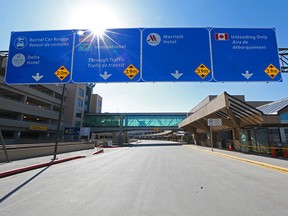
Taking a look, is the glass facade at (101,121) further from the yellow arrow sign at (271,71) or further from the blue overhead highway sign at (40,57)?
the yellow arrow sign at (271,71)

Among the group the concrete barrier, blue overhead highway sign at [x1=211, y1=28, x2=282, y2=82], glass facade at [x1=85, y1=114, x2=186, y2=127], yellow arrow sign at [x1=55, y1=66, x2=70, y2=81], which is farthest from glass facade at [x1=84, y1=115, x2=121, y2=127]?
blue overhead highway sign at [x1=211, y1=28, x2=282, y2=82]

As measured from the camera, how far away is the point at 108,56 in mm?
9500

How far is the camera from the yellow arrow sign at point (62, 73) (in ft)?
31.7

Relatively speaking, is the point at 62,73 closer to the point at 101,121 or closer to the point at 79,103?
the point at 79,103

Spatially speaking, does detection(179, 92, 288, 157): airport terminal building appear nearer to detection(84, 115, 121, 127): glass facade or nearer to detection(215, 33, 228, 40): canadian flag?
detection(215, 33, 228, 40): canadian flag

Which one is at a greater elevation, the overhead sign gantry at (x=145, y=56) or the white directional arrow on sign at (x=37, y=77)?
the overhead sign gantry at (x=145, y=56)

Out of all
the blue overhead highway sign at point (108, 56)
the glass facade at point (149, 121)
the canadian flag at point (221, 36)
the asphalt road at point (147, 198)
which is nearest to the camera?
the asphalt road at point (147, 198)

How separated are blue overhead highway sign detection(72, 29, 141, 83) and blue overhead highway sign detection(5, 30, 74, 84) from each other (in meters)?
0.59

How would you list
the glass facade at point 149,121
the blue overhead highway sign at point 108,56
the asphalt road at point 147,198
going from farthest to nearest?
the glass facade at point 149,121 < the blue overhead highway sign at point 108,56 < the asphalt road at point 147,198

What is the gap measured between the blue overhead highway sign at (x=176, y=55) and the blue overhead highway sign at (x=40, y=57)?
13.9 feet

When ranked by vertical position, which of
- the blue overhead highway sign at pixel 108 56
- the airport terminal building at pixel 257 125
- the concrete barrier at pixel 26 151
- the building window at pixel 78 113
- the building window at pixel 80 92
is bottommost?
the concrete barrier at pixel 26 151

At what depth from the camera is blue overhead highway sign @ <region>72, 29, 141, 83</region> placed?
9312 mm

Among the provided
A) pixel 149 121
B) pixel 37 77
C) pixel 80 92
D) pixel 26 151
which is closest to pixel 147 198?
pixel 37 77

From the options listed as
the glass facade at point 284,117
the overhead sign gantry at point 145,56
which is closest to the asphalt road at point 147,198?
the overhead sign gantry at point 145,56
